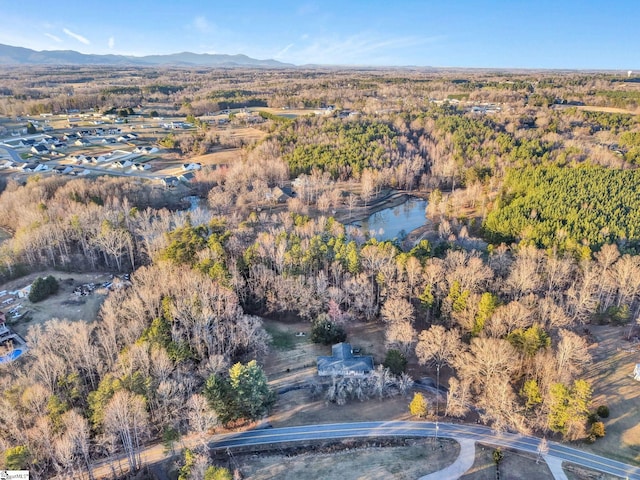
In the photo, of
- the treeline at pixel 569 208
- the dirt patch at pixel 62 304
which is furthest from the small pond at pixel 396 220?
the dirt patch at pixel 62 304

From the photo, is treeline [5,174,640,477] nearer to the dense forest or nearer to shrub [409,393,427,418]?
the dense forest

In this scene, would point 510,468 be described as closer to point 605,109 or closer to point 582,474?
point 582,474

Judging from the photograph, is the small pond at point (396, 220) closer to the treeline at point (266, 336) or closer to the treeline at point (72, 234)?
the treeline at point (266, 336)

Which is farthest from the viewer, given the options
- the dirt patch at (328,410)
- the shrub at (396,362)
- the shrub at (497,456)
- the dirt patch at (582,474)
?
the shrub at (396,362)

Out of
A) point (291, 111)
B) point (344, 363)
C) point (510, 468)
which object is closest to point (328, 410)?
point (344, 363)

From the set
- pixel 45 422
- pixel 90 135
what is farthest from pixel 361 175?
pixel 90 135

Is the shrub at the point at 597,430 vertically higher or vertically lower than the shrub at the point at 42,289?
lower
